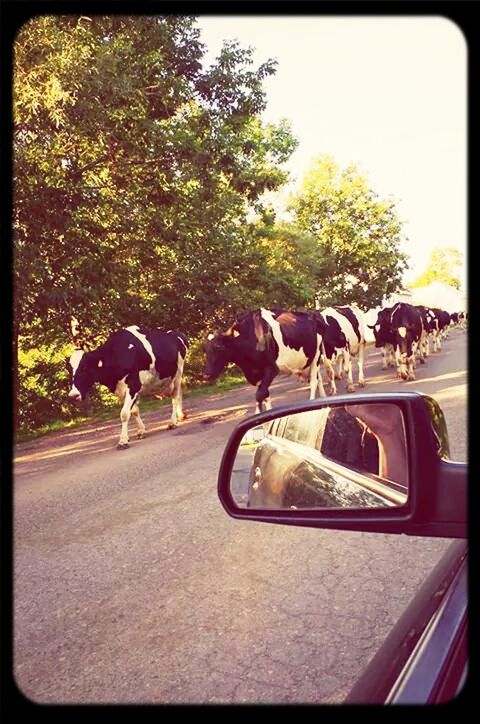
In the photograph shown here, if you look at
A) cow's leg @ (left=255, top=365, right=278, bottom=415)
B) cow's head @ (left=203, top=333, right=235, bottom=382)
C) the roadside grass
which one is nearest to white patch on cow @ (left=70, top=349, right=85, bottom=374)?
cow's head @ (left=203, top=333, right=235, bottom=382)

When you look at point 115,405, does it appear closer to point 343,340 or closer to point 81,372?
point 81,372

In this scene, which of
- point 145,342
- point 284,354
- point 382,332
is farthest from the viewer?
point 382,332

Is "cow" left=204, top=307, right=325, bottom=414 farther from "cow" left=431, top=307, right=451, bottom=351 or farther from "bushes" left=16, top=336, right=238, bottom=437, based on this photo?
"cow" left=431, top=307, right=451, bottom=351

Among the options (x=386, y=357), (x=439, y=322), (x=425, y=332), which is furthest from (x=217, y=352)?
(x=439, y=322)

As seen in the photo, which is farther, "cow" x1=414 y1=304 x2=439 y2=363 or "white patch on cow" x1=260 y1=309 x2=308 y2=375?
"cow" x1=414 y1=304 x2=439 y2=363

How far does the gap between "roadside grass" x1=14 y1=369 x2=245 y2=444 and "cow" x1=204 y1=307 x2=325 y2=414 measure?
3.78m

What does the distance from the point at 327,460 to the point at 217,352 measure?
27.5 feet

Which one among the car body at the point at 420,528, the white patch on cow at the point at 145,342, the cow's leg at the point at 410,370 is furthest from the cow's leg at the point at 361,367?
the car body at the point at 420,528

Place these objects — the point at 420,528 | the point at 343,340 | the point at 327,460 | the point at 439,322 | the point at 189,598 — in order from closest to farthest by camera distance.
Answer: the point at 420,528
the point at 327,460
the point at 189,598
the point at 343,340
the point at 439,322

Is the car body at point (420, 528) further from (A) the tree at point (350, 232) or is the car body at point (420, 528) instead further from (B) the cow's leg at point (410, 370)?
(A) the tree at point (350, 232)

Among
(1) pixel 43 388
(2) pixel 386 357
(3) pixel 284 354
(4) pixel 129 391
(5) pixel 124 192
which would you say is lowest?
(1) pixel 43 388

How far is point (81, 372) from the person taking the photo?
9.24 metres

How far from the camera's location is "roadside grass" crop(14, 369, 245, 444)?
11895mm
